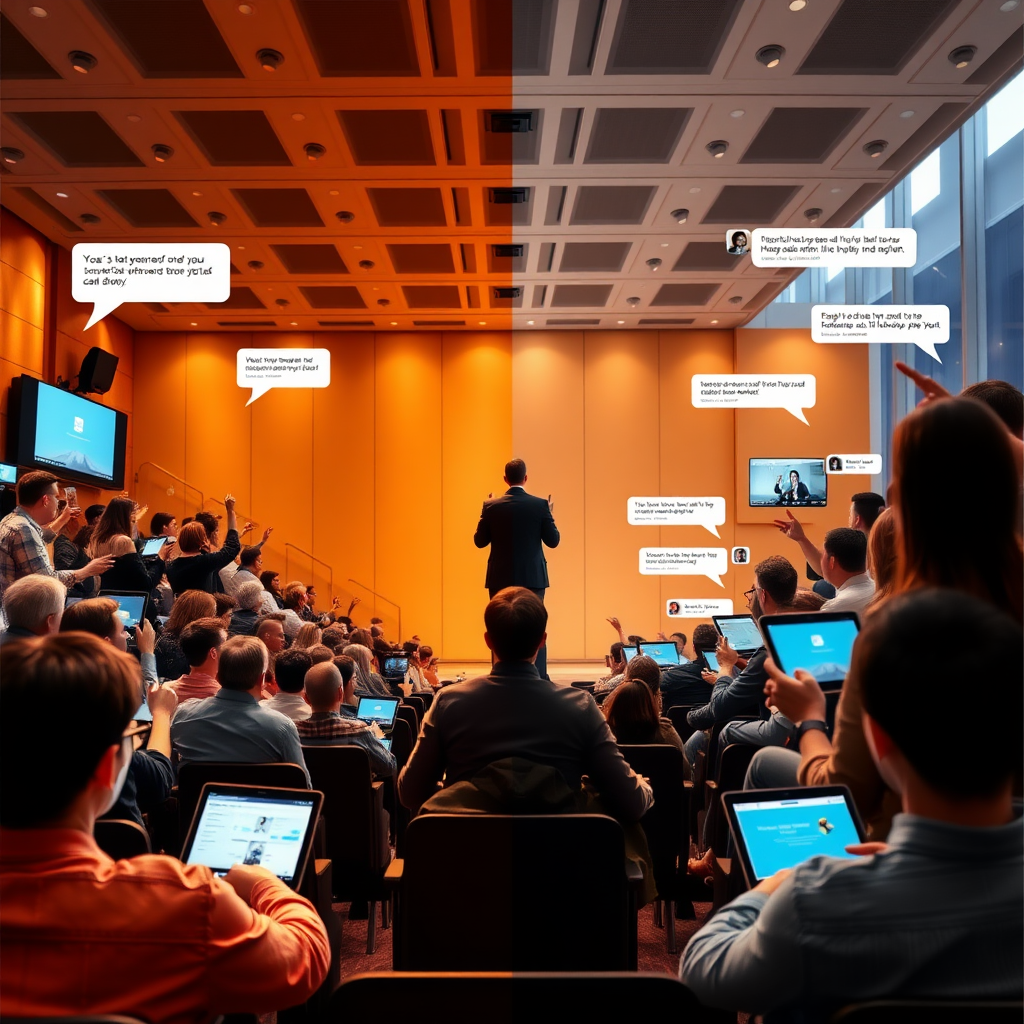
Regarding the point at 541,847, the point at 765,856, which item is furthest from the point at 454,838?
the point at 765,856

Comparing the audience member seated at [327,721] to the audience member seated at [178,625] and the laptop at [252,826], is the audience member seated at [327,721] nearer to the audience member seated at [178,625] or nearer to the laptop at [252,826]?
the audience member seated at [178,625]

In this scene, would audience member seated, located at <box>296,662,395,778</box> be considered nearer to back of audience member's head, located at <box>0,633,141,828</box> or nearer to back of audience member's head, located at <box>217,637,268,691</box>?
back of audience member's head, located at <box>217,637,268,691</box>

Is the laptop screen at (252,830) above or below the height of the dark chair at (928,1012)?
below

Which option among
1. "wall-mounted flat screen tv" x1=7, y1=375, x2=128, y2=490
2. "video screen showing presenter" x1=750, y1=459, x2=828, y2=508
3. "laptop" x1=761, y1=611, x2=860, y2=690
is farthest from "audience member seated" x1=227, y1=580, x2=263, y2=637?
"video screen showing presenter" x1=750, y1=459, x2=828, y2=508

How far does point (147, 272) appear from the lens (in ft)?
28.5

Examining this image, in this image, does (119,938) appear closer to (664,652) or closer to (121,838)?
(121,838)

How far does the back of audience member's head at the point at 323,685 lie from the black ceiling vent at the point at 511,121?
631 centimetres

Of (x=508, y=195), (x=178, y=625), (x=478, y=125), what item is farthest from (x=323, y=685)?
(x=508, y=195)

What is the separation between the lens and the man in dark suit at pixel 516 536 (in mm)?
5977

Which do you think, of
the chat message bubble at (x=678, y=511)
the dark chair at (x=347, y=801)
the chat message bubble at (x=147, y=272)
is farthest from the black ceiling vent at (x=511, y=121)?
the dark chair at (x=347, y=801)

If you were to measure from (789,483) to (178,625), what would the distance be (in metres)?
10.8

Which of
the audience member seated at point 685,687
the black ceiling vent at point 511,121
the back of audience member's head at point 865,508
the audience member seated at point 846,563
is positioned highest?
the black ceiling vent at point 511,121

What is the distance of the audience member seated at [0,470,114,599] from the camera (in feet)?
14.5

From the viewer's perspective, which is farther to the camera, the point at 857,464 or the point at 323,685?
the point at 857,464
